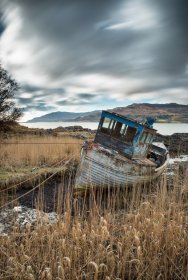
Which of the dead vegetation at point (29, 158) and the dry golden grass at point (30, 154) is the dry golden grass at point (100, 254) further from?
the dry golden grass at point (30, 154)

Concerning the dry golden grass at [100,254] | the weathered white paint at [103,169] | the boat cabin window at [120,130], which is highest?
the boat cabin window at [120,130]

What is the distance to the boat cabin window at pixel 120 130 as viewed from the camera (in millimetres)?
11242

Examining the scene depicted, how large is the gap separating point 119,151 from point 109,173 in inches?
61.0

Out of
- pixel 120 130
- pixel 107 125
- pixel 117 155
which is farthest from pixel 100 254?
pixel 107 125

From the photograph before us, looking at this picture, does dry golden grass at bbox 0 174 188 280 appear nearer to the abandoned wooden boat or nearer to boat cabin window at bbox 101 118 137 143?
the abandoned wooden boat

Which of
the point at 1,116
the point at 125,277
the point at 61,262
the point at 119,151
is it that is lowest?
the point at 125,277

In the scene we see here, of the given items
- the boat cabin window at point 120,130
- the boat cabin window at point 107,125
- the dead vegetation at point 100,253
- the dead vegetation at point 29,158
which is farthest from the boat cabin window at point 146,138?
the dead vegetation at point 100,253

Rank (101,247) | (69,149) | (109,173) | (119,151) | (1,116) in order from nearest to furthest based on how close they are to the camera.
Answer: (101,247) < (109,173) < (119,151) < (69,149) < (1,116)

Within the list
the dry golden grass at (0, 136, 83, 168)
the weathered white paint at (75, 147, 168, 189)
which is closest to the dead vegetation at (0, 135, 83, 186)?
the dry golden grass at (0, 136, 83, 168)

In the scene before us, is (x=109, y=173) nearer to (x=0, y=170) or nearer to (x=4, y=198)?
(x=4, y=198)

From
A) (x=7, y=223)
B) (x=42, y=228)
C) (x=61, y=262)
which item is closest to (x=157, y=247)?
(x=61, y=262)

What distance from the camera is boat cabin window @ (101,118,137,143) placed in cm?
1124

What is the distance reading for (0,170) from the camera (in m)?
11.3

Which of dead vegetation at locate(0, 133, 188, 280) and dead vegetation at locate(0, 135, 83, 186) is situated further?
dead vegetation at locate(0, 135, 83, 186)
